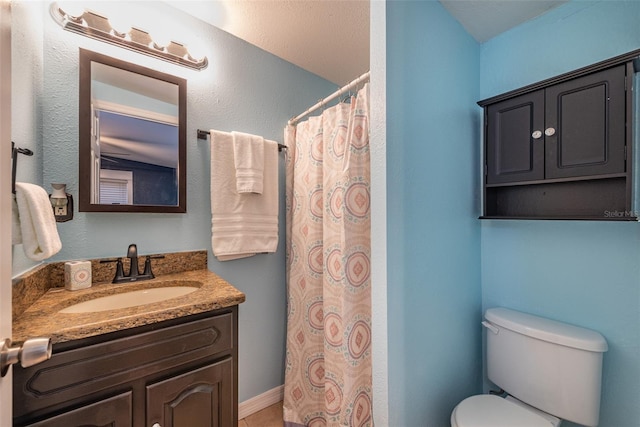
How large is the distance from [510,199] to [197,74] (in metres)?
1.89

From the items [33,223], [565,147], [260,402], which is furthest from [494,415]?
[33,223]

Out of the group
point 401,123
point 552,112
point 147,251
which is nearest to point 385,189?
point 401,123

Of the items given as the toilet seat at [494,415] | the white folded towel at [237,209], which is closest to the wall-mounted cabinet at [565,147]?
the toilet seat at [494,415]

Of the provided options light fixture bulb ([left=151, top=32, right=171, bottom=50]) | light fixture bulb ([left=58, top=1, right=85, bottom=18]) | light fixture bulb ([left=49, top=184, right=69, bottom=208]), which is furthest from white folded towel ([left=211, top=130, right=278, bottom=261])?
light fixture bulb ([left=58, top=1, right=85, bottom=18])

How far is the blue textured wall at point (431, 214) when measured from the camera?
109 centimetres

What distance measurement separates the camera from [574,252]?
125 centimetres

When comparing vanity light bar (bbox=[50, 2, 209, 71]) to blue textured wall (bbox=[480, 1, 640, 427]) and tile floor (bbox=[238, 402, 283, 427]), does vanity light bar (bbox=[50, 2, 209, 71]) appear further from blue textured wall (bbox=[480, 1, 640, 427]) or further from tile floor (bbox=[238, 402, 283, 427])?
tile floor (bbox=[238, 402, 283, 427])

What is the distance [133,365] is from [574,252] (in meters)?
1.86

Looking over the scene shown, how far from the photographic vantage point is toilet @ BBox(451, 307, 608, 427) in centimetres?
107

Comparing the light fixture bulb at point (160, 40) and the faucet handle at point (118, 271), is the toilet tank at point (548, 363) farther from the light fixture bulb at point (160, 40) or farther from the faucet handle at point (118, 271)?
the light fixture bulb at point (160, 40)

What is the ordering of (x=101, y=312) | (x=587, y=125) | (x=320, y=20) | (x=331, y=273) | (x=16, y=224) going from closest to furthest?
(x=16, y=224)
(x=101, y=312)
(x=587, y=125)
(x=331, y=273)
(x=320, y=20)

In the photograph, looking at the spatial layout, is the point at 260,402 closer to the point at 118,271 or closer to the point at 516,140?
the point at 118,271

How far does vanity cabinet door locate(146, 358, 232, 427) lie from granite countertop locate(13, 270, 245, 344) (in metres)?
0.24

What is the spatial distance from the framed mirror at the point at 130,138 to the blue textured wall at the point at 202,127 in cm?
5
